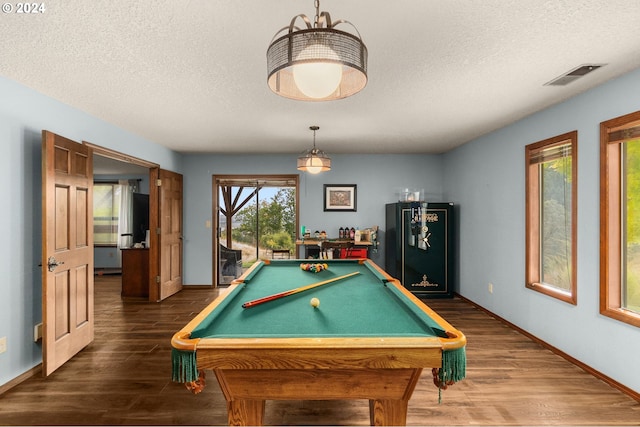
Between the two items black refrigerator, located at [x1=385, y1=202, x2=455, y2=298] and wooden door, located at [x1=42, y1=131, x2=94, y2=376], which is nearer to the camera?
wooden door, located at [x1=42, y1=131, x2=94, y2=376]

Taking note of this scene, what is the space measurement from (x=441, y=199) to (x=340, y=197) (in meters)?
1.79

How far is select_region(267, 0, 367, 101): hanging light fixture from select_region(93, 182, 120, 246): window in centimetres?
755

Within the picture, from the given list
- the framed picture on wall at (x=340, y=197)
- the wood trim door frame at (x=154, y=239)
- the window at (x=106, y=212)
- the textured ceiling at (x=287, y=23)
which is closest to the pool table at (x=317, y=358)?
the textured ceiling at (x=287, y=23)

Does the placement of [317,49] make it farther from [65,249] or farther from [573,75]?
[65,249]

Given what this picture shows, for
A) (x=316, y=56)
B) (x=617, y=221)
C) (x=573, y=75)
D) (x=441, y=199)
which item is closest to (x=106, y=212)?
(x=441, y=199)

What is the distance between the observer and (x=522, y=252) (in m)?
3.62

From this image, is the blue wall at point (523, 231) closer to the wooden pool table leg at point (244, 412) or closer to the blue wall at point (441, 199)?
the blue wall at point (441, 199)

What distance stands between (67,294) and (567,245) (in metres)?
4.59

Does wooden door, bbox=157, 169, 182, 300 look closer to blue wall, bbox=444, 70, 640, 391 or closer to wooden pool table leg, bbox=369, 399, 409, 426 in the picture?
wooden pool table leg, bbox=369, 399, 409, 426

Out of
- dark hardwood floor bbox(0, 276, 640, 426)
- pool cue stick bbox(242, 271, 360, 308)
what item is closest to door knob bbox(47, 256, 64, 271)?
dark hardwood floor bbox(0, 276, 640, 426)

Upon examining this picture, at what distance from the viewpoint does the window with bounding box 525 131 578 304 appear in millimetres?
2975

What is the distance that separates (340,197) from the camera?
5754mm

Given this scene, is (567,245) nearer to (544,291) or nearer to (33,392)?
(544,291)

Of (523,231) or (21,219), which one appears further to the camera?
(523,231)
